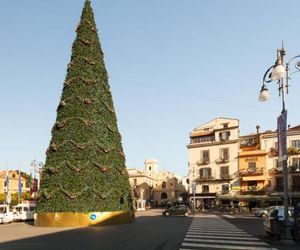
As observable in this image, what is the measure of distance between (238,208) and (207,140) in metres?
15.9

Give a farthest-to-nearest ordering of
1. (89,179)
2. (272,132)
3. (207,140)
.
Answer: (207,140) < (272,132) < (89,179)

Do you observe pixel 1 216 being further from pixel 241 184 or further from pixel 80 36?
pixel 241 184

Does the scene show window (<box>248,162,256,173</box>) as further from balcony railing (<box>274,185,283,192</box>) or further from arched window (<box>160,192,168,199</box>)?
arched window (<box>160,192,168,199</box>)

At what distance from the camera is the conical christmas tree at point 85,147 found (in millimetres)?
31281

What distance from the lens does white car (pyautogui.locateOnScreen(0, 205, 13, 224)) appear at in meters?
41.2

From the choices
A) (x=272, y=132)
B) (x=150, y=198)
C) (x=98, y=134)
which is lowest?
(x=150, y=198)

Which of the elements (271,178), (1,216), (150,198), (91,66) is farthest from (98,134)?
(150,198)

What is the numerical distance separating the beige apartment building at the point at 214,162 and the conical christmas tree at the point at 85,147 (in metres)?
38.3

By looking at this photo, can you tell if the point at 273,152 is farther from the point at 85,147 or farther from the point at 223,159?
the point at 85,147

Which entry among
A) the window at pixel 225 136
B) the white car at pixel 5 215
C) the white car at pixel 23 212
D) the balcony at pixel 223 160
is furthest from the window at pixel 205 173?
the white car at pixel 5 215

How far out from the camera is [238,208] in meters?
62.5

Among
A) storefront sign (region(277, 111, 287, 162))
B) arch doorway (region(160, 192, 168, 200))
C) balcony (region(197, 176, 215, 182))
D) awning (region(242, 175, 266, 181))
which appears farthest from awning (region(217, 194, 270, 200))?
arch doorway (region(160, 192, 168, 200))

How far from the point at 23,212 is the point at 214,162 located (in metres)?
37.1

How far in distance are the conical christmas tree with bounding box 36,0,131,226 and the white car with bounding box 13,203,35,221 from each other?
1363 centimetres
